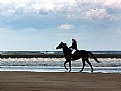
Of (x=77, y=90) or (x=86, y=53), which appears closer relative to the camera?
(x=77, y=90)

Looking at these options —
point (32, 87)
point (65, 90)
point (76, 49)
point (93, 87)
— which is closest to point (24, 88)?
point (32, 87)

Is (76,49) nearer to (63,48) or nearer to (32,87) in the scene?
(63,48)

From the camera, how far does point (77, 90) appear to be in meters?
14.5

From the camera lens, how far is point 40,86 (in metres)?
15.6

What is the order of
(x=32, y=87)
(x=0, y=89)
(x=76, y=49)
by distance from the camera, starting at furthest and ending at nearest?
1. (x=76, y=49)
2. (x=32, y=87)
3. (x=0, y=89)

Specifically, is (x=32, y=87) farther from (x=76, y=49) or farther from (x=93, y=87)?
(x=76, y=49)

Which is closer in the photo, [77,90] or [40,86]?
[77,90]

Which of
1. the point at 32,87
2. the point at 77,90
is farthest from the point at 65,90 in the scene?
the point at 32,87

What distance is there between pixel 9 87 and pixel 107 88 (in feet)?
11.6

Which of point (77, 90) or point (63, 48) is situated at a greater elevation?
point (63, 48)

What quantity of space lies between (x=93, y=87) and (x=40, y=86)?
77.7 inches

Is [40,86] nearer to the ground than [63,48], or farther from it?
nearer to the ground

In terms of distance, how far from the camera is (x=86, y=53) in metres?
26.9

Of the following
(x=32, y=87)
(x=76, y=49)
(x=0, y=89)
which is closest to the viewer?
(x=0, y=89)
